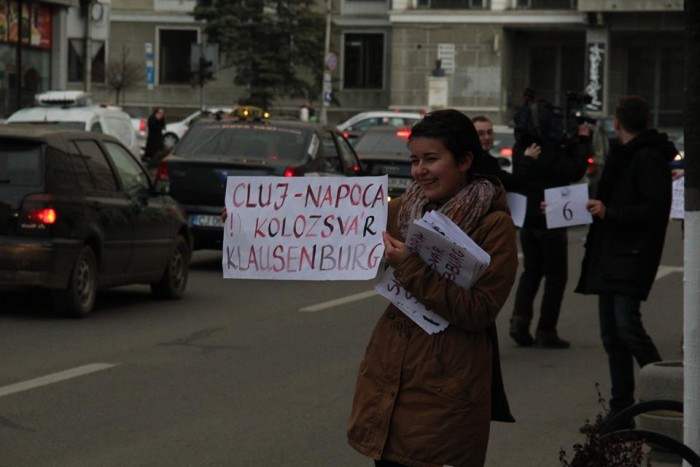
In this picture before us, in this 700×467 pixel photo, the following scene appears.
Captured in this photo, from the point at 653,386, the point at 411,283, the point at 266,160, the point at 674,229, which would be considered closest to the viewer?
the point at 411,283

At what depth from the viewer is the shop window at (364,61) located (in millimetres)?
63969

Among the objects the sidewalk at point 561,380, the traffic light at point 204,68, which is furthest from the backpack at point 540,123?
the traffic light at point 204,68

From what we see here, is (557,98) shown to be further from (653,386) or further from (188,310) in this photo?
(653,386)

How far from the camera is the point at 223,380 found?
1020 cm

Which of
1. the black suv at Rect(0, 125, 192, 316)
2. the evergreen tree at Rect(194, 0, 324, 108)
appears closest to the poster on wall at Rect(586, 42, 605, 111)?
the evergreen tree at Rect(194, 0, 324, 108)

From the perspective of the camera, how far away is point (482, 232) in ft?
15.2

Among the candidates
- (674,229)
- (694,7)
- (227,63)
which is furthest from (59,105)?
(227,63)

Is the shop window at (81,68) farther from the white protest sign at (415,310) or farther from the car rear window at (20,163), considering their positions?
the white protest sign at (415,310)

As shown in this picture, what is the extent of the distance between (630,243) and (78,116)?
56.0 ft

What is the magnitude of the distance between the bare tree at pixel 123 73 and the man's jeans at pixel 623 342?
4932 cm

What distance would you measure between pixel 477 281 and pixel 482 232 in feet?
0.51

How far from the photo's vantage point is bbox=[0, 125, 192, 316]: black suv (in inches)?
496

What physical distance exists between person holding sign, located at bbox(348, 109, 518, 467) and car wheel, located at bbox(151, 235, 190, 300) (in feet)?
34.1

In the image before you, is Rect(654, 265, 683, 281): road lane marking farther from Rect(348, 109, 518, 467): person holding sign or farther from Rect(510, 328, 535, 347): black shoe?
Rect(348, 109, 518, 467): person holding sign
